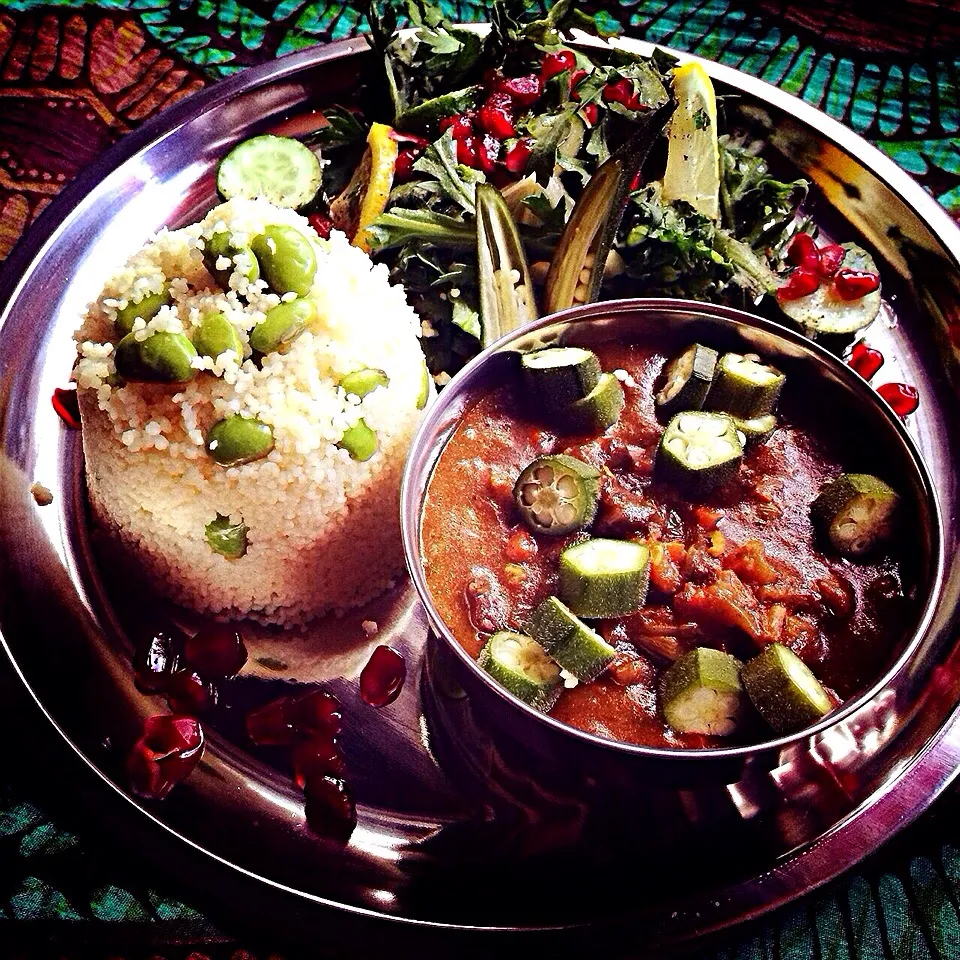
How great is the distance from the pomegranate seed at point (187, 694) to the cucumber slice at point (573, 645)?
0.72 m

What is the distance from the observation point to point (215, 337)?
192cm

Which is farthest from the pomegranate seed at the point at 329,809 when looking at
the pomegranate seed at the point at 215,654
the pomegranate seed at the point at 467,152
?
the pomegranate seed at the point at 467,152

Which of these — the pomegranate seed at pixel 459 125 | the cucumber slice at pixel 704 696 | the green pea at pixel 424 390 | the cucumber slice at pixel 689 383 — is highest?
the pomegranate seed at pixel 459 125

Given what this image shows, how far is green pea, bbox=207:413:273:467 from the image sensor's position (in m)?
1.95

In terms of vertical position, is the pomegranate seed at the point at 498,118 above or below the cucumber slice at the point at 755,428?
above

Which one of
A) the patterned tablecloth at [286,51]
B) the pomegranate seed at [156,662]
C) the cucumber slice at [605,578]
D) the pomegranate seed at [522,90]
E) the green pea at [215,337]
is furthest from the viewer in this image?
the patterned tablecloth at [286,51]

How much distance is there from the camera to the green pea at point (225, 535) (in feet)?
6.81

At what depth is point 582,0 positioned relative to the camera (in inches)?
127

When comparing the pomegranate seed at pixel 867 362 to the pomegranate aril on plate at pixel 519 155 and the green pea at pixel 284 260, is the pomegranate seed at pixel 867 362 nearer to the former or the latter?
the pomegranate aril on plate at pixel 519 155

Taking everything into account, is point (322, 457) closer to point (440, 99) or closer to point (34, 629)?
point (34, 629)

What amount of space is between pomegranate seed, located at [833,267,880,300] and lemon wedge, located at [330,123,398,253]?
1110 mm

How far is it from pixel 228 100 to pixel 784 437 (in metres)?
1.67

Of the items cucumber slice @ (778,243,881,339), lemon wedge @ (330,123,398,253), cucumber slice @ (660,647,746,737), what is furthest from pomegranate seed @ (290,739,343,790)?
cucumber slice @ (778,243,881,339)

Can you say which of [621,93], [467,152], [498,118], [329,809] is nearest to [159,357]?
[329,809]
